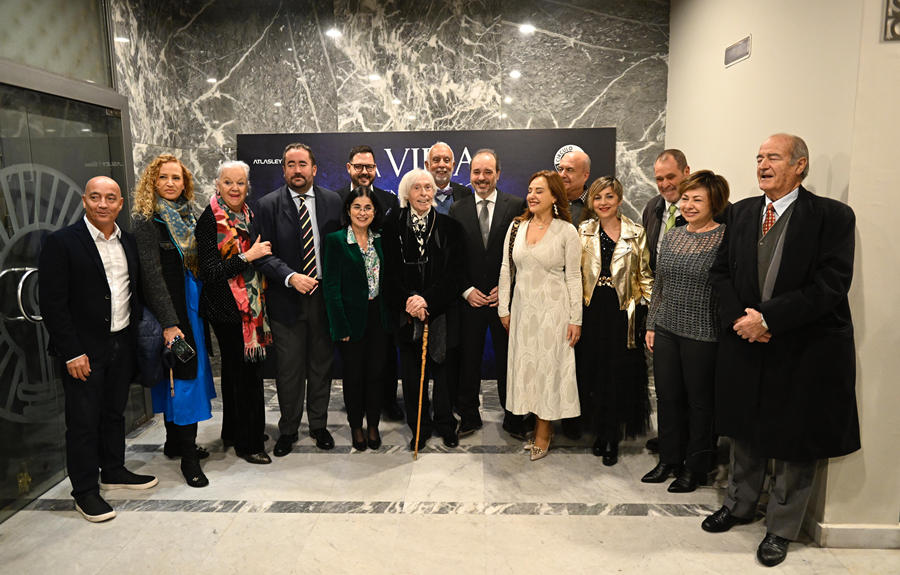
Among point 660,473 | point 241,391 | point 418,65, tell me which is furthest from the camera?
point 418,65

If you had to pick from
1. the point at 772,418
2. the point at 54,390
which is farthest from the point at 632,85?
the point at 54,390

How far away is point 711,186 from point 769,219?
38 cm

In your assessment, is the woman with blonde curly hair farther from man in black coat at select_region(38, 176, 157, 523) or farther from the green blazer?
the green blazer

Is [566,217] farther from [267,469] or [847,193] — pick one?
[267,469]

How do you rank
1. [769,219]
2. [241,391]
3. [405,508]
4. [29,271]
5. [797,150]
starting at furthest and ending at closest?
[241,391], [29,271], [405,508], [769,219], [797,150]

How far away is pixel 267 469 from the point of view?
351cm

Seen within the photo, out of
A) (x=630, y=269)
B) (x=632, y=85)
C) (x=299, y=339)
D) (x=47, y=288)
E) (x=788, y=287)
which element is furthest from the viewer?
(x=632, y=85)

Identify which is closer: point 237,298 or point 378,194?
point 237,298

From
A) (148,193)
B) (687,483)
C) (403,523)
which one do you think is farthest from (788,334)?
(148,193)

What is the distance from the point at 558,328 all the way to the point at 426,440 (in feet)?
3.85

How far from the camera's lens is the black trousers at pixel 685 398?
3031 mm

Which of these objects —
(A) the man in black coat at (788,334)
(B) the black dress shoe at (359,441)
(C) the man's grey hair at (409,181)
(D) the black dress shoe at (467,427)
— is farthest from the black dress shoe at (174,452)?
(A) the man in black coat at (788,334)

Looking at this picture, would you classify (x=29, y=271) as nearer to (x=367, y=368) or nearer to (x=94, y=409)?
(x=94, y=409)

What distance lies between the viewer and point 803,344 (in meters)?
2.54
